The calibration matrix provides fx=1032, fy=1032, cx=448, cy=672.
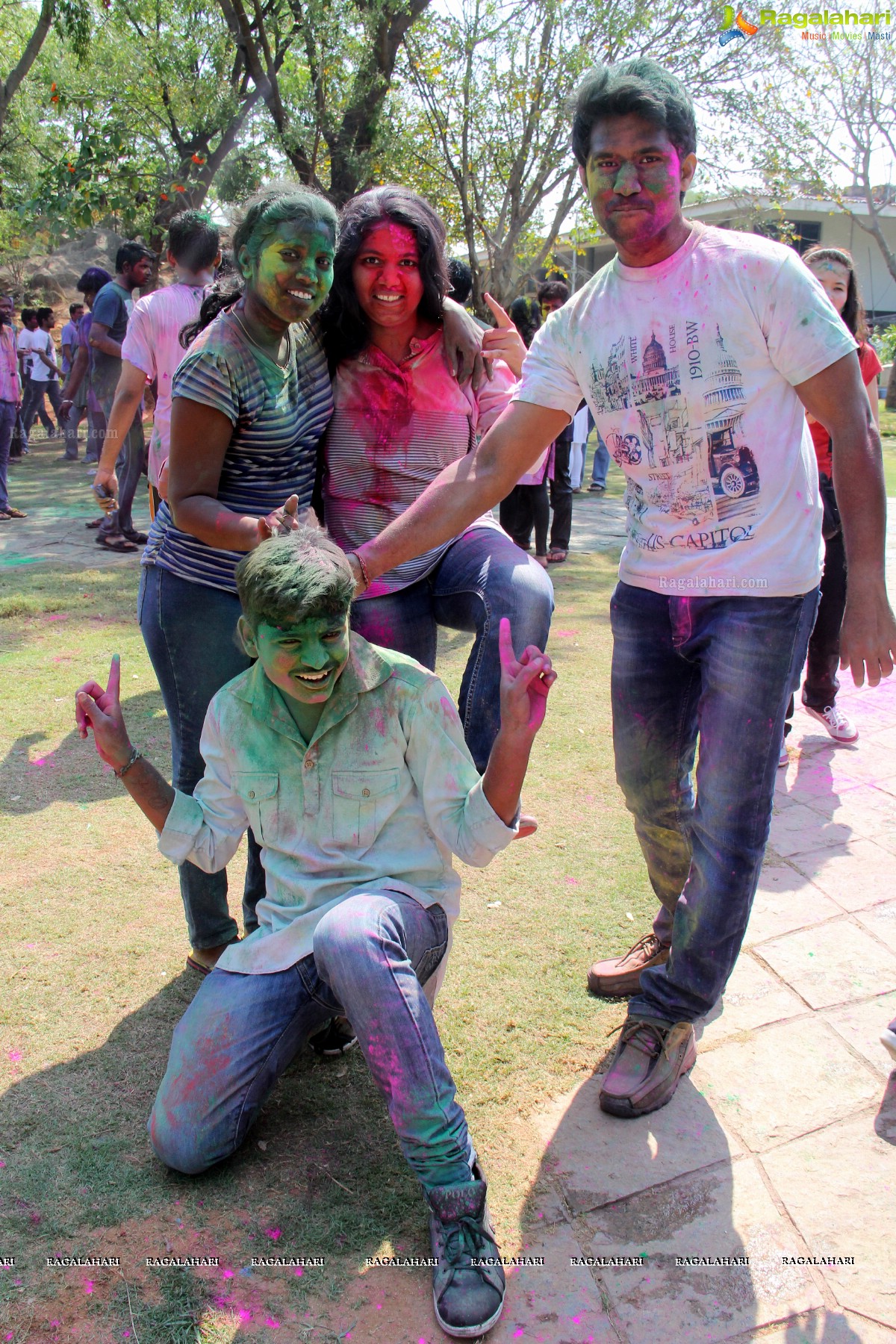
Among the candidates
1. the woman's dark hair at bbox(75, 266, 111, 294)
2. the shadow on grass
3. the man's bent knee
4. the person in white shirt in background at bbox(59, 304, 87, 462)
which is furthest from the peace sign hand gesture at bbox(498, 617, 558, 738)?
the person in white shirt in background at bbox(59, 304, 87, 462)

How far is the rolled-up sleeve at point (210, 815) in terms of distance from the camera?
2436 millimetres

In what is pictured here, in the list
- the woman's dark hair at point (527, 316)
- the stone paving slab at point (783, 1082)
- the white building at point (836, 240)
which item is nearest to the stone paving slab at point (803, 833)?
the stone paving slab at point (783, 1082)

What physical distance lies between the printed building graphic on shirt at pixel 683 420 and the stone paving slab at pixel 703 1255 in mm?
1464

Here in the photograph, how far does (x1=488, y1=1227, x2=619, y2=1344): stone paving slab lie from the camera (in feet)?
6.19

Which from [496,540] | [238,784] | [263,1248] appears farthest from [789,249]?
[263,1248]

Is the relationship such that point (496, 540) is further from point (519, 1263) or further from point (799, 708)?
Answer: point (799, 708)

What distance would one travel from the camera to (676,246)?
234 centimetres

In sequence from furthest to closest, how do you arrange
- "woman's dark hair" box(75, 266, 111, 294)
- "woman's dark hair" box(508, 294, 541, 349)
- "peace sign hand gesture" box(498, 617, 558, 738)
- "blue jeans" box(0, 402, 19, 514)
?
"woman's dark hair" box(75, 266, 111, 294)
"blue jeans" box(0, 402, 19, 514)
"woman's dark hair" box(508, 294, 541, 349)
"peace sign hand gesture" box(498, 617, 558, 738)

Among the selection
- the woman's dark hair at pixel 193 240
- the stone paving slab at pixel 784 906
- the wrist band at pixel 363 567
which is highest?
the woman's dark hair at pixel 193 240

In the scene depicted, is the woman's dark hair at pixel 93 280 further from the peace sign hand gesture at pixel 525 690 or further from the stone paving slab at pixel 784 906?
the peace sign hand gesture at pixel 525 690

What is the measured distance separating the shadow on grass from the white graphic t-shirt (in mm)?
2689

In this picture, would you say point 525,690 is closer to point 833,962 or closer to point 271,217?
point 271,217

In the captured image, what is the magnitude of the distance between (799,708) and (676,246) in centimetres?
353

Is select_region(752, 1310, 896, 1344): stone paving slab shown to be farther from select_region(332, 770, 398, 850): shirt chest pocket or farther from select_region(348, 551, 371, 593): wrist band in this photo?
select_region(348, 551, 371, 593): wrist band
